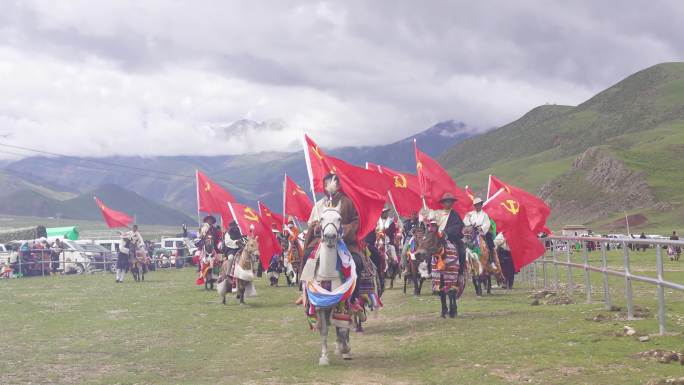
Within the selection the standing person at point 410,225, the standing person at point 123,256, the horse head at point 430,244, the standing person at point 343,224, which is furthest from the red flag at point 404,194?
the standing person at point 123,256

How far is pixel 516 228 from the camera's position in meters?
22.0

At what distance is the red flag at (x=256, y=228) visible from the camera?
25.4 metres

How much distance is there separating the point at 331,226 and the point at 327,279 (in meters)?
0.79

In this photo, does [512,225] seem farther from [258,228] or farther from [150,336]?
[150,336]

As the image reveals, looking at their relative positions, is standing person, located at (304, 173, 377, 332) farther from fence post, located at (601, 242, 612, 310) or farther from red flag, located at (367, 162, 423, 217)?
red flag, located at (367, 162, 423, 217)

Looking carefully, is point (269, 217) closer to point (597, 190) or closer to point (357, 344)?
point (357, 344)

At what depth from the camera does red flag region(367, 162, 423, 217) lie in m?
25.8

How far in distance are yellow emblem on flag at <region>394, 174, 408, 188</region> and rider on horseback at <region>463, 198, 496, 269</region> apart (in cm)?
291

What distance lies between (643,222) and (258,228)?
106 metres

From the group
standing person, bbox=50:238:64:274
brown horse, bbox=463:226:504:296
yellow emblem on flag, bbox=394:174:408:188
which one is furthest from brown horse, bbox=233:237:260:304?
standing person, bbox=50:238:64:274

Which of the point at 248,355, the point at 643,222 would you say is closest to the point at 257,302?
the point at 248,355

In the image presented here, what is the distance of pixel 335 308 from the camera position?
41.8 feet

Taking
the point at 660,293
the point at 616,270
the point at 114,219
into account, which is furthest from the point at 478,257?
the point at 114,219

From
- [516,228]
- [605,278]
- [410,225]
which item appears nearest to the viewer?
[605,278]
